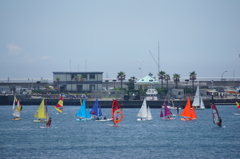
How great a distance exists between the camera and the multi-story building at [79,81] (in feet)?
518

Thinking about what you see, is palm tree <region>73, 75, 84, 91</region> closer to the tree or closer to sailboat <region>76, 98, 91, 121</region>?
the tree

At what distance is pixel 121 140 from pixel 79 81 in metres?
91.5

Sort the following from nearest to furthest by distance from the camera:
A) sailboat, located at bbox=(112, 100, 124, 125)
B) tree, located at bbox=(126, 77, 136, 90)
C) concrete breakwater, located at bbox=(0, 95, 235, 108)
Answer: sailboat, located at bbox=(112, 100, 124, 125) → concrete breakwater, located at bbox=(0, 95, 235, 108) → tree, located at bbox=(126, 77, 136, 90)

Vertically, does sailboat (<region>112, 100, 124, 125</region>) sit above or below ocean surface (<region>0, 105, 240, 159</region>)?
above

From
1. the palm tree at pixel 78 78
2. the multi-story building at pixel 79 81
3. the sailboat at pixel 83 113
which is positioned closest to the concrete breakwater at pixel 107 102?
the palm tree at pixel 78 78

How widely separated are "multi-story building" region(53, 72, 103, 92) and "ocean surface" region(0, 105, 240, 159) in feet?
210

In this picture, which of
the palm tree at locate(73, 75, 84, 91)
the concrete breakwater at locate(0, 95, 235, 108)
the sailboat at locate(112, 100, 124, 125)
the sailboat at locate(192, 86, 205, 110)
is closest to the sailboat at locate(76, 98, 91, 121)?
the sailboat at locate(112, 100, 124, 125)

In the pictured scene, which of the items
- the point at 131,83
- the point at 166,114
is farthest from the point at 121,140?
the point at 131,83

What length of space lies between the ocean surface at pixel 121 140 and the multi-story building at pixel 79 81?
64070mm

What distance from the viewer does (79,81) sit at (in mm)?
157375

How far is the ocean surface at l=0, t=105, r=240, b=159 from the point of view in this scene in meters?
56.8

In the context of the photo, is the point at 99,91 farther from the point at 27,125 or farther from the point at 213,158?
the point at 213,158

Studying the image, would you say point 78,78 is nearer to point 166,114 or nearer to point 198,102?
point 198,102

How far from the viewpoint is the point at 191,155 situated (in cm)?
5584
